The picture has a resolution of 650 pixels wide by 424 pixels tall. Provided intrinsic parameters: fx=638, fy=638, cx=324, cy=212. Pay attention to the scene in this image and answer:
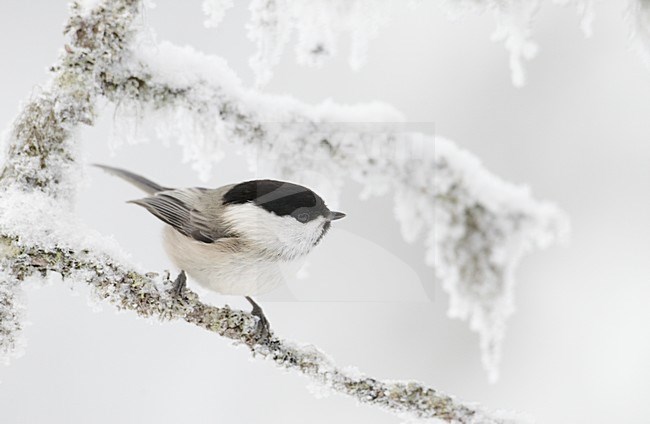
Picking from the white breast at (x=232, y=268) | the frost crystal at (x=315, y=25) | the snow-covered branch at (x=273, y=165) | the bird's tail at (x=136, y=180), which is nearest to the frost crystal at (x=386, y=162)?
the snow-covered branch at (x=273, y=165)

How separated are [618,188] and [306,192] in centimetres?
249

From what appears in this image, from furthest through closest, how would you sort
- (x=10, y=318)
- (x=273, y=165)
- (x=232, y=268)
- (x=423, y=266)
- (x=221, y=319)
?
(x=423, y=266), (x=232, y=268), (x=273, y=165), (x=221, y=319), (x=10, y=318)

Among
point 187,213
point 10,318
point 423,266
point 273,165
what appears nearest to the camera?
point 10,318

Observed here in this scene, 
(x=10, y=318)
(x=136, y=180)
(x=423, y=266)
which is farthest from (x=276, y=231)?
(x=423, y=266)

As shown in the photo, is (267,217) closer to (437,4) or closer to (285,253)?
(285,253)

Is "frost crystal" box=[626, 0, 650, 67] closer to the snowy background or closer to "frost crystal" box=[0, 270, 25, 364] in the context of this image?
"frost crystal" box=[0, 270, 25, 364]

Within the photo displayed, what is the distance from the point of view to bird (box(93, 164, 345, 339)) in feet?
4.88

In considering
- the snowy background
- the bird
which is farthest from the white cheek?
the snowy background

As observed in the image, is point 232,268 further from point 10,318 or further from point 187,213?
point 10,318

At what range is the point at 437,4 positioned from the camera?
1.22 m

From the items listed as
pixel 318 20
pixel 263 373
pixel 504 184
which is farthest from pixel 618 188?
pixel 318 20

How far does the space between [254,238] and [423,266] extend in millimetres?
1403

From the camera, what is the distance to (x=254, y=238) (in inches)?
60.1

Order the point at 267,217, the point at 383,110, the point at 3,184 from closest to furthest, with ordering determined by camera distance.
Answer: the point at 3,184 → the point at 383,110 → the point at 267,217
